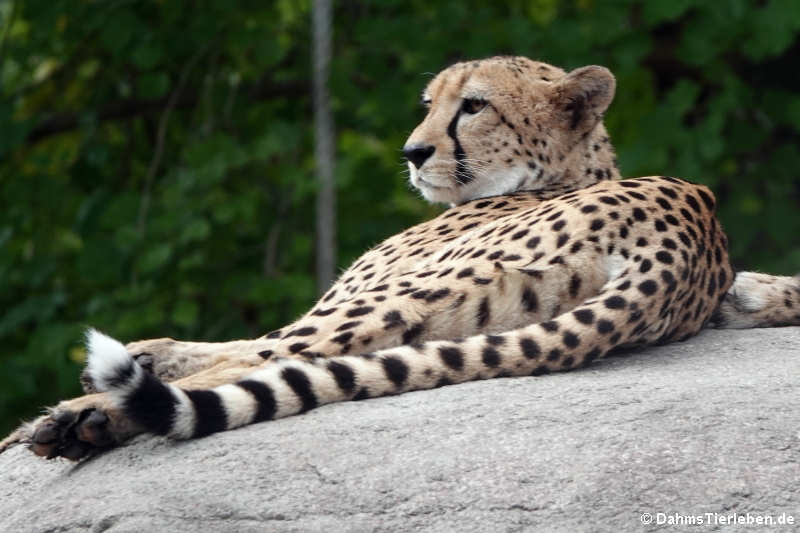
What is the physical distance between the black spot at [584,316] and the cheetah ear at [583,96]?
4.58 ft

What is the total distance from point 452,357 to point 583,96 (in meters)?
1.62

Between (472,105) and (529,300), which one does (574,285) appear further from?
(472,105)

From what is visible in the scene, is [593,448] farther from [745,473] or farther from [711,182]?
[711,182]

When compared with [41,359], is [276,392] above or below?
above

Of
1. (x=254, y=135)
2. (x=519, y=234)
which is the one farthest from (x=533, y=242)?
(x=254, y=135)

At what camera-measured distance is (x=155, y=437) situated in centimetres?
316

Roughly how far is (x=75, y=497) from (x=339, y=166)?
4.41m

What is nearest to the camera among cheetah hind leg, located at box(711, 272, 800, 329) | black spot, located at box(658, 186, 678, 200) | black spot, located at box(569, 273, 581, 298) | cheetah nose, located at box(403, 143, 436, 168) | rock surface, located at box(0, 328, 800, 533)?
rock surface, located at box(0, 328, 800, 533)

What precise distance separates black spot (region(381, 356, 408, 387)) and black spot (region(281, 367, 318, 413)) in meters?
0.19

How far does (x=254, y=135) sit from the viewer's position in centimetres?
791

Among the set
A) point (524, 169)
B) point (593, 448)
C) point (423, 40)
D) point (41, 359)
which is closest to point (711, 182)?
point (423, 40)

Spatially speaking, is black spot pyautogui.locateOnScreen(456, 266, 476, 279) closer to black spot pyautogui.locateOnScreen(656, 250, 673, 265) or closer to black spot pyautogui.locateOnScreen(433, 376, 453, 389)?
black spot pyautogui.locateOnScreen(433, 376, 453, 389)

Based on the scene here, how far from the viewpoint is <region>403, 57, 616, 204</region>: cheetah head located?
462cm

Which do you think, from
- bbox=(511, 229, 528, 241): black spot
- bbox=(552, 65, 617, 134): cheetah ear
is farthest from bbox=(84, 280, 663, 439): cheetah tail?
bbox=(552, 65, 617, 134): cheetah ear
